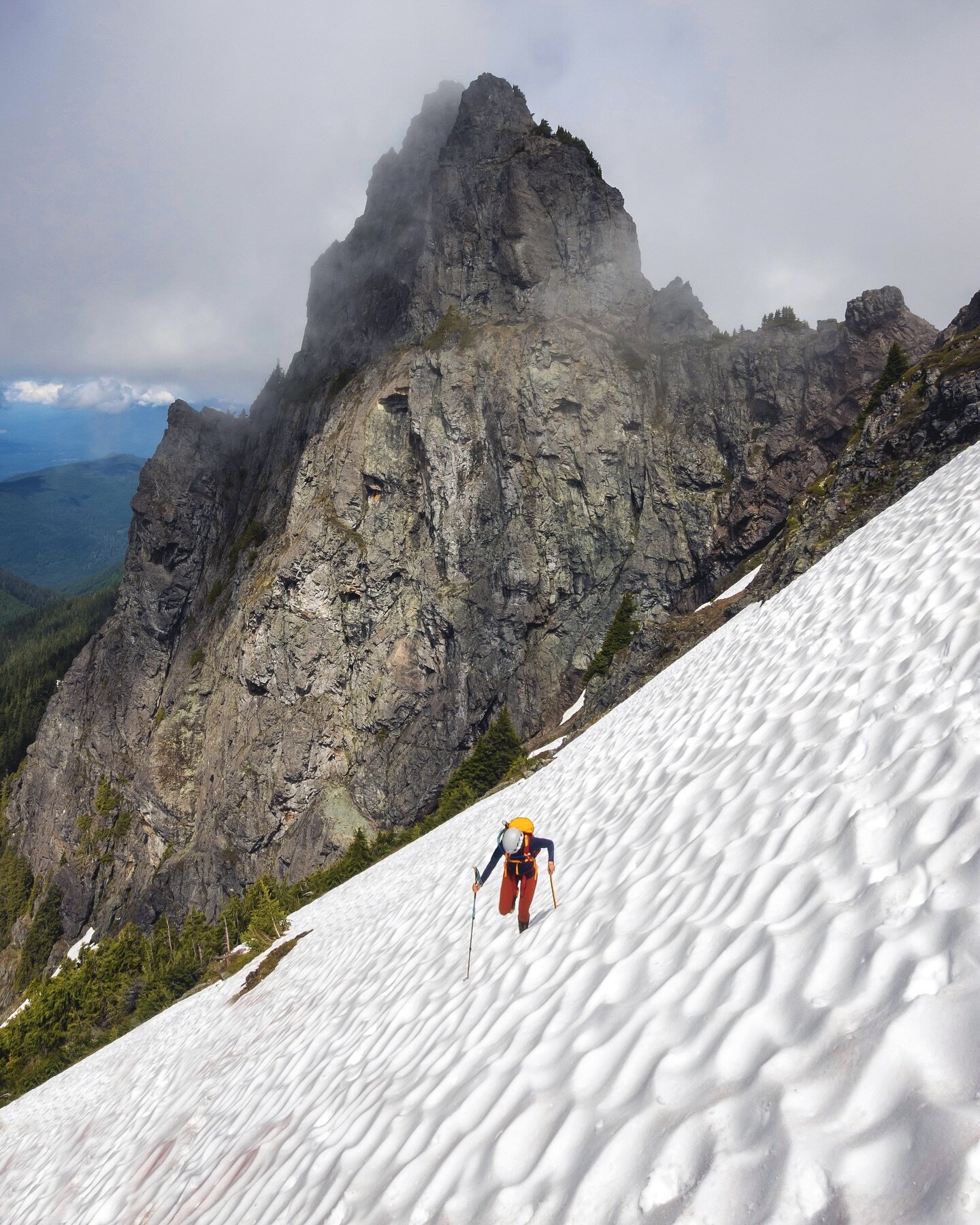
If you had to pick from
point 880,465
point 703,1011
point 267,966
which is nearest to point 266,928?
point 267,966

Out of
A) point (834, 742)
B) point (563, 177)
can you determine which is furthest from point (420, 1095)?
point (563, 177)

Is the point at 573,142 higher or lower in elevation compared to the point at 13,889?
higher

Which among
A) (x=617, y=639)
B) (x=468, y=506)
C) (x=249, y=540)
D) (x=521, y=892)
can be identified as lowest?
(x=617, y=639)

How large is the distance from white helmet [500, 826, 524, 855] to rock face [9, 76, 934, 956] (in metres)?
55.8

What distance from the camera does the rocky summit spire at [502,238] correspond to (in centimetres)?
7219

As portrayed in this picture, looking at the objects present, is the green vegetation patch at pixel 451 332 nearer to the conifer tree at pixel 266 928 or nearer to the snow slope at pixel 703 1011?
the conifer tree at pixel 266 928

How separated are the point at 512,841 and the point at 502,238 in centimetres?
8060

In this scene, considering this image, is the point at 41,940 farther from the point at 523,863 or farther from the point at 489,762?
the point at 523,863

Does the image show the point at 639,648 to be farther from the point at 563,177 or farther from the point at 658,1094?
the point at 563,177

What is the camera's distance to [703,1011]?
10.6 ft

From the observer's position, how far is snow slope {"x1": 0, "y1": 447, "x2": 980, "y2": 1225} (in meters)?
2.33

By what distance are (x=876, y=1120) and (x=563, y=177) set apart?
88.8 meters

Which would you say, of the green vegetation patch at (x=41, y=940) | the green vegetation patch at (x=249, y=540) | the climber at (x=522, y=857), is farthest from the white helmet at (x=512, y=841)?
the green vegetation patch at (x=41, y=940)

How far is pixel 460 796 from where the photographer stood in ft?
135
